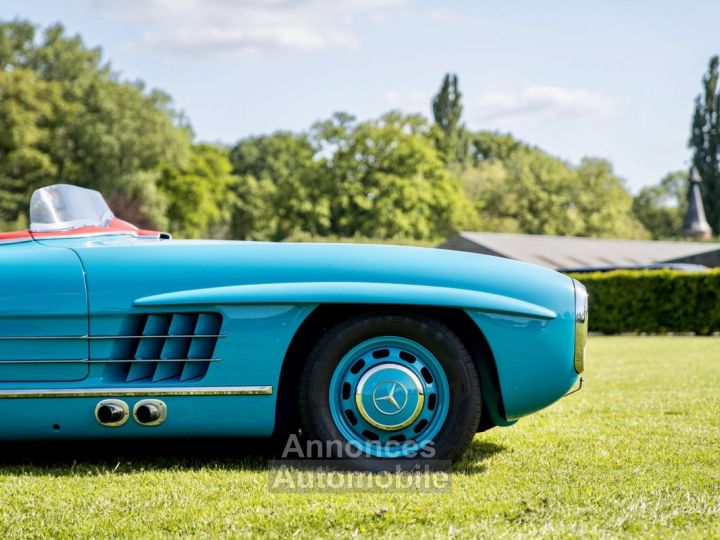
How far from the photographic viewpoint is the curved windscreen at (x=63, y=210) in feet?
14.7

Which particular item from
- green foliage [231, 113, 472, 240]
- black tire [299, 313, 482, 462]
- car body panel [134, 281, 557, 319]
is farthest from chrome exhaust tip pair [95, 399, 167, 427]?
green foliage [231, 113, 472, 240]

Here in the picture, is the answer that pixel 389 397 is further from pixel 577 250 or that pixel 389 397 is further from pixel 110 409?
pixel 577 250

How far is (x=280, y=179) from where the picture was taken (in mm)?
57500

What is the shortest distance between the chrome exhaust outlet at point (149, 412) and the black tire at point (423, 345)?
0.61 m

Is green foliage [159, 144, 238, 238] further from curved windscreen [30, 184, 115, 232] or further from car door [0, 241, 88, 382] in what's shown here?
car door [0, 241, 88, 382]

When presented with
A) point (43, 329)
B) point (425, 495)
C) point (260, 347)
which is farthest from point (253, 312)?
point (425, 495)

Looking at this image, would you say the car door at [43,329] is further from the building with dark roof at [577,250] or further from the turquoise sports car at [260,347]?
the building with dark roof at [577,250]

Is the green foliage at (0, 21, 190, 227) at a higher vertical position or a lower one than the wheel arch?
higher

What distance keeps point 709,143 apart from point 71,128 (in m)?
43.6

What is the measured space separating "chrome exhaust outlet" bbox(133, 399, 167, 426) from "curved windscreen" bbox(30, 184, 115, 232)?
3.92 feet

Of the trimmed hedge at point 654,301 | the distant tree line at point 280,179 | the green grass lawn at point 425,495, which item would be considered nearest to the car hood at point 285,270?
the green grass lawn at point 425,495

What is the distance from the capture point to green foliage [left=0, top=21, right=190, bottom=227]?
1852 inches

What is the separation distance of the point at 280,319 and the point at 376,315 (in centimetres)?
43

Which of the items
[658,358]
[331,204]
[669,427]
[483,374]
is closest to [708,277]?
[658,358]
